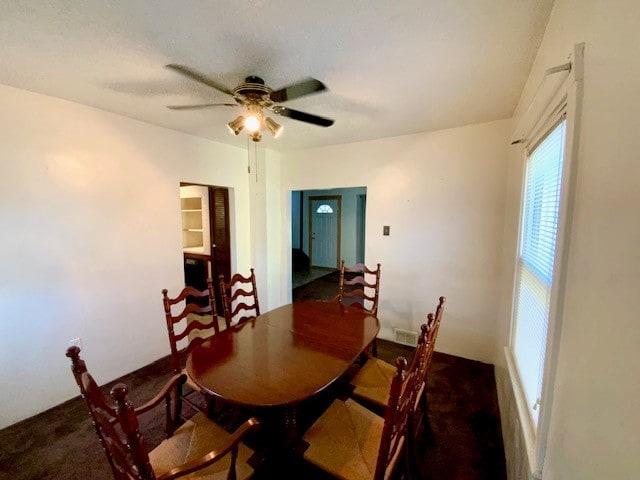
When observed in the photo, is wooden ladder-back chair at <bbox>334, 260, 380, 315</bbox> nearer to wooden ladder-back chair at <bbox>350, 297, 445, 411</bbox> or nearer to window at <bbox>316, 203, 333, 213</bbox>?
wooden ladder-back chair at <bbox>350, 297, 445, 411</bbox>

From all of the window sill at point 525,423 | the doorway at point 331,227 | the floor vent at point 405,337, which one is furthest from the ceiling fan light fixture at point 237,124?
the doorway at point 331,227

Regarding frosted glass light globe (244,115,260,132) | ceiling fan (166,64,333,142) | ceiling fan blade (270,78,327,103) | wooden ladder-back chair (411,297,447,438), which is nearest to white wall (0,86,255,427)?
ceiling fan (166,64,333,142)

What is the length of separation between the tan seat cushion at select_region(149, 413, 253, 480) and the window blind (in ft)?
4.28

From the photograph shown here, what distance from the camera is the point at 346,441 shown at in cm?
131

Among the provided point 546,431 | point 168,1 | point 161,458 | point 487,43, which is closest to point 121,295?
A: point 161,458

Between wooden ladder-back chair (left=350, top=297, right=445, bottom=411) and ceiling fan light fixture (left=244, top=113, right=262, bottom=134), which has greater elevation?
ceiling fan light fixture (left=244, top=113, right=262, bottom=134)

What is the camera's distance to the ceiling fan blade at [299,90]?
1410 millimetres

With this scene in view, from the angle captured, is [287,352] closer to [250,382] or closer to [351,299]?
[250,382]

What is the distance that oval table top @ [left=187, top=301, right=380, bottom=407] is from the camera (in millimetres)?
1274

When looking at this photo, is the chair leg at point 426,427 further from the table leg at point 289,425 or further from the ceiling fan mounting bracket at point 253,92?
the ceiling fan mounting bracket at point 253,92

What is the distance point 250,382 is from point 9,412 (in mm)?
2082

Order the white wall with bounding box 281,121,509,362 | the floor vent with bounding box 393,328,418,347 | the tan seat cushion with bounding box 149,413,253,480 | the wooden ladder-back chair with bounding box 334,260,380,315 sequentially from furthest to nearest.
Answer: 1. the floor vent with bounding box 393,328,418,347
2. the white wall with bounding box 281,121,509,362
3. the wooden ladder-back chair with bounding box 334,260,380,315
4. the tan seat cushion with bounding box 149,413,253,480

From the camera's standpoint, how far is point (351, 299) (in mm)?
4754

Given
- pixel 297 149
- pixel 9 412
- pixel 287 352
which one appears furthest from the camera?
pixel 297 149
